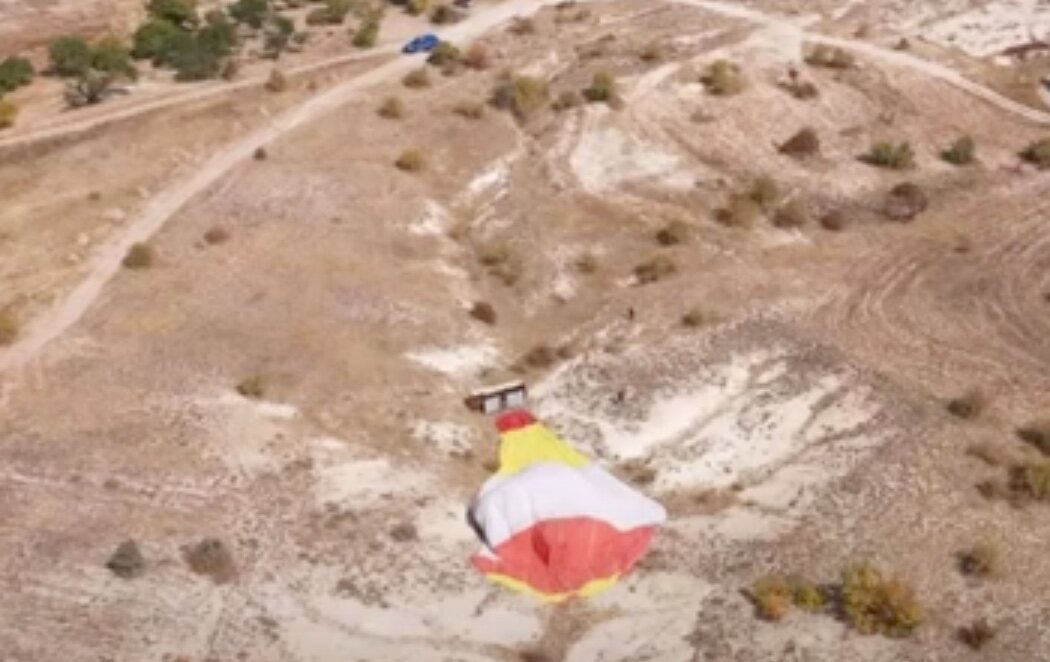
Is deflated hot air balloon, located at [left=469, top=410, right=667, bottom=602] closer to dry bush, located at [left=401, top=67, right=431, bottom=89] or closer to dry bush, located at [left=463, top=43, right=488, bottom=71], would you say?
dry bush, located at [left=401, top=67, right=431, bottom=89]

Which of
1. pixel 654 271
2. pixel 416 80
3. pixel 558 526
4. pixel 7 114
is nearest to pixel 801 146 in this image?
pixel 654 271

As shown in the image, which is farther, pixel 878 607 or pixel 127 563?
pixel 127 563

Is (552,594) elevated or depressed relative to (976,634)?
elevated

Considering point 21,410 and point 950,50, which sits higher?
point 21,410

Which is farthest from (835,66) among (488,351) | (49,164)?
(49,164)

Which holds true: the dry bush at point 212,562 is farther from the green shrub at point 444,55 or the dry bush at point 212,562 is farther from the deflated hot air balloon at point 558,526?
the green shrub at point 444,55

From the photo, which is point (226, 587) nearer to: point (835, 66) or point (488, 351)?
point (488, 351)

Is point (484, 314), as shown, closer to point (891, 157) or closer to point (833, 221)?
point (833, 221)
